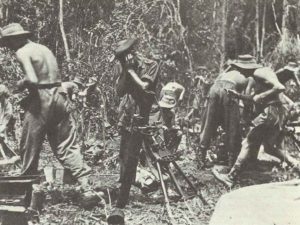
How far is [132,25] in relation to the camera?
38.2 ft

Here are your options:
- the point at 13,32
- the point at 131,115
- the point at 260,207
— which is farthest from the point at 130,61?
the point at 260,207

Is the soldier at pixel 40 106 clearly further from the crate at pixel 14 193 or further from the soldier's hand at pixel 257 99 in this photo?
the soldier's hand at pixel 257 99

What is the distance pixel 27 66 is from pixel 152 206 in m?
2.16

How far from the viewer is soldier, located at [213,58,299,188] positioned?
287 inches

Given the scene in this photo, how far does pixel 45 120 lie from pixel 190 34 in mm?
8900

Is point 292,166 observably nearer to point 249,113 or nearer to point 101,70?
point 249,113

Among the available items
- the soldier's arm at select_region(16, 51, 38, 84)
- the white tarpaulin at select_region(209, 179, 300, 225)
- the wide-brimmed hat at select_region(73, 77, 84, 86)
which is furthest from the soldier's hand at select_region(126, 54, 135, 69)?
the wide-brimmed hat at select_region(73, 77, 84, 86)

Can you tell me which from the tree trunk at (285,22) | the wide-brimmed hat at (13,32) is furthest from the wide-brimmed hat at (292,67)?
the tree trunk at (285,22)

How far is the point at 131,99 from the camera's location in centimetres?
627

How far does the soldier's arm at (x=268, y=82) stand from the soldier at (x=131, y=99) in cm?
178

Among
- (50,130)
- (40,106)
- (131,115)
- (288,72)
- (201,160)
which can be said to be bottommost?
(201,160)

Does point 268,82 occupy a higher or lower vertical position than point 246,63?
lower

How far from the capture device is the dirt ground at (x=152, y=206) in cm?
591

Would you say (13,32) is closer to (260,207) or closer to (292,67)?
(260,207)
